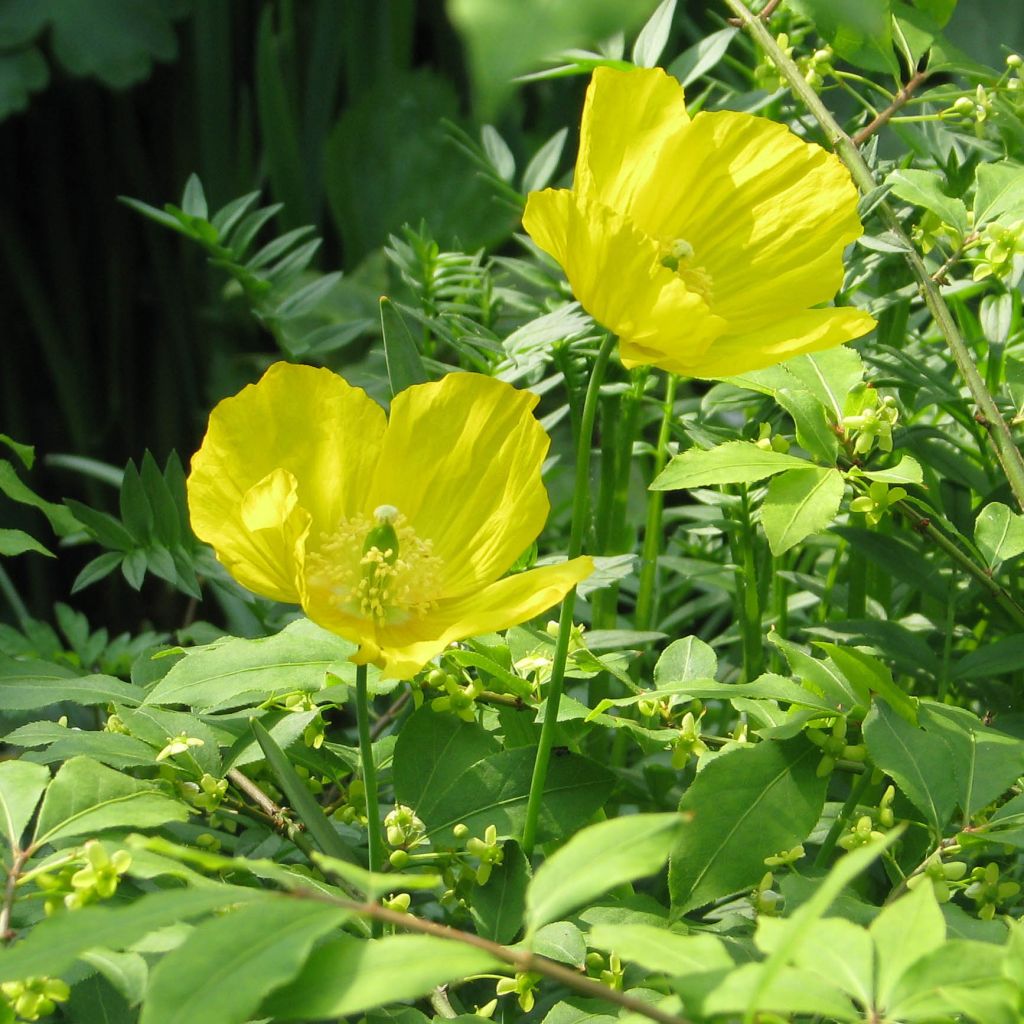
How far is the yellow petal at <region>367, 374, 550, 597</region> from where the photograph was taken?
1.47 ft

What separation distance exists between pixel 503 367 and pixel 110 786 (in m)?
0.27

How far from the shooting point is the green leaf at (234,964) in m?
0.26

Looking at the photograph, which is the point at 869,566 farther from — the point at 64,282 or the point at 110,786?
the point at 64,282

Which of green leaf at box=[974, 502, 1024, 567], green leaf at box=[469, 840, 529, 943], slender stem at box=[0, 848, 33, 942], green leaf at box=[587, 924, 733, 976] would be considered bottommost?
green leaf at box=[469, 840, 529, 943]

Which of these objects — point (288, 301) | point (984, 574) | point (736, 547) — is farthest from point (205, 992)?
point (288, 301)

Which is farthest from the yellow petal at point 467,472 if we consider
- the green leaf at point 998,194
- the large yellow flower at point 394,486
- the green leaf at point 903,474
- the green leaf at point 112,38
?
the green leaf at point 112,38

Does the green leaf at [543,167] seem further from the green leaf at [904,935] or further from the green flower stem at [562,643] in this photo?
the green leaf at [904,935]

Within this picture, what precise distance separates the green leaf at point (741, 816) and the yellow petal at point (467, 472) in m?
0.09

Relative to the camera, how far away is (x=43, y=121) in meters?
1.63

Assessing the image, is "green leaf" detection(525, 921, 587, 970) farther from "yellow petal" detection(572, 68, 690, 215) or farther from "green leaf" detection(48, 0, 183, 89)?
"green leaf" detection(48, 0, 183, 89)

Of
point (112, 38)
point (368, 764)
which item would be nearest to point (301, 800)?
point (368, 764)

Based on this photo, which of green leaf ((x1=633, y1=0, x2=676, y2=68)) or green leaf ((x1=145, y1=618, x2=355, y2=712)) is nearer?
green leaf ((x1=145, y1=618, x2=355, y2=712))

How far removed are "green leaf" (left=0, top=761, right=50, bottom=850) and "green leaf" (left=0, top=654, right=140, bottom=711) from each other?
73 mm

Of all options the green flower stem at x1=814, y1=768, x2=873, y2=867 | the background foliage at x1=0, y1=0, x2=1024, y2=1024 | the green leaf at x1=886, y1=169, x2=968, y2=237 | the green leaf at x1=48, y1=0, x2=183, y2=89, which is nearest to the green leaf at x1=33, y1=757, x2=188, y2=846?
the background foliage at x1=0, y1=0, x2=1024, y2=1024
